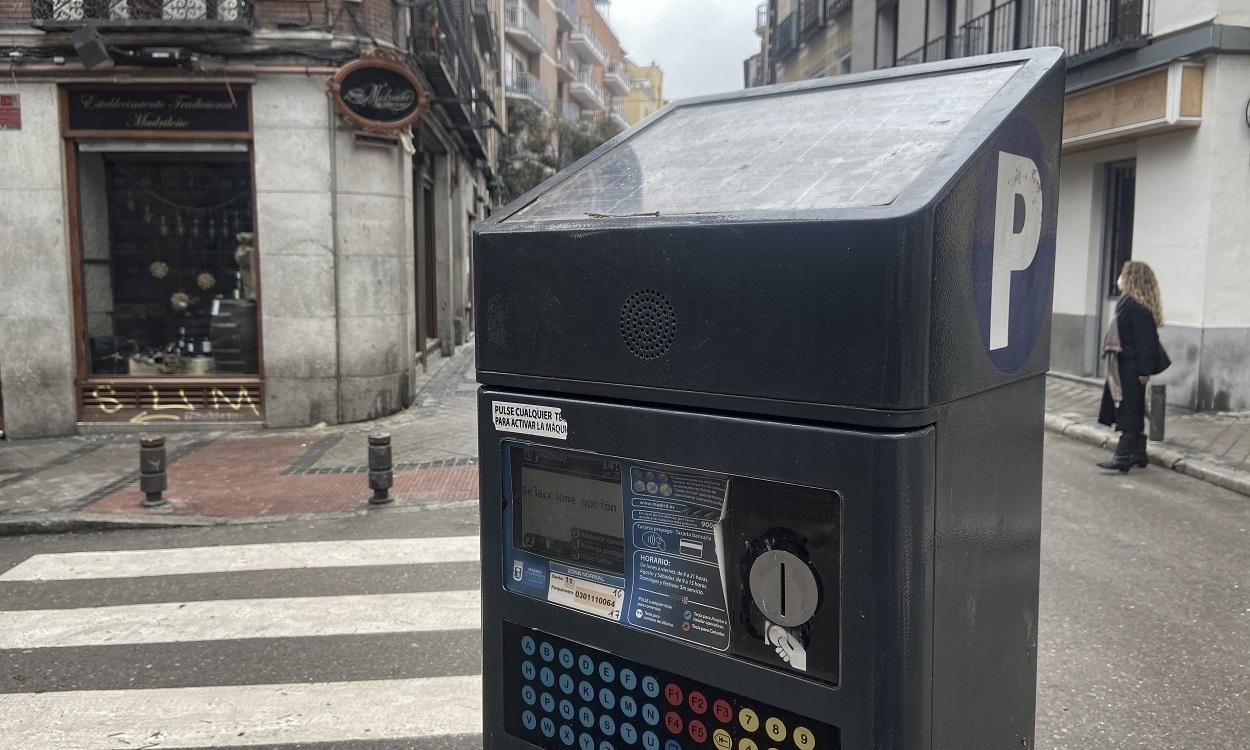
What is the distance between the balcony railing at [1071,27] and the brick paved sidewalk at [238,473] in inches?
389

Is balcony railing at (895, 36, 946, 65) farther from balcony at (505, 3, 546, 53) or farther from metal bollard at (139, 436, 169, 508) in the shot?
balcony at (505, 3, 546, 53)

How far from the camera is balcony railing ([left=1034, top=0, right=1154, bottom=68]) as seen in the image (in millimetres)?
12844

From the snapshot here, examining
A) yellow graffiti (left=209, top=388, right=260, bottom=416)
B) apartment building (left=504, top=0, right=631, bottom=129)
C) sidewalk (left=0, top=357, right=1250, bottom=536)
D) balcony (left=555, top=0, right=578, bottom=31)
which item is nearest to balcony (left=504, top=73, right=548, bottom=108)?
apartment building (left=504, top=0, right=631, bottom=129)

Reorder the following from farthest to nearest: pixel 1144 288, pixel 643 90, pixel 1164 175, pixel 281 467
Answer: pixel 643 90
pixel 1164 175
pixel 281 467
pixel 1144 288

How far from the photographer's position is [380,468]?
7965mm

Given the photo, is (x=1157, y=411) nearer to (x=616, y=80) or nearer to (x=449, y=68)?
(x=449, y=68)

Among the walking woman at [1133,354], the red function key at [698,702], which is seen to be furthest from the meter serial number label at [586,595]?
the walking woman at [1133,354]

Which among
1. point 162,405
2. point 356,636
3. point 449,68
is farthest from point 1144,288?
point 449,68

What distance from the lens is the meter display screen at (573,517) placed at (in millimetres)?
1780

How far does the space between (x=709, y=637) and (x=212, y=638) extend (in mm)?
4308

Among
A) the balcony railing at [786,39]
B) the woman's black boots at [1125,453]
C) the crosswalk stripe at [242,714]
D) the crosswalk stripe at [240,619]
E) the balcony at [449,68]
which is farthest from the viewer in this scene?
the balcony railing at [786,39]

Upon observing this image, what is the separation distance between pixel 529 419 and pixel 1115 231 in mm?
15177

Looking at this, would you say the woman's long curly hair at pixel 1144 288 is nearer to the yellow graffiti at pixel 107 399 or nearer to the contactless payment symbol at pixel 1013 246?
the contactless payment symbol at pixel 1013 246

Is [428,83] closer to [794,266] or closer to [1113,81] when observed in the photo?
[1113,81]
